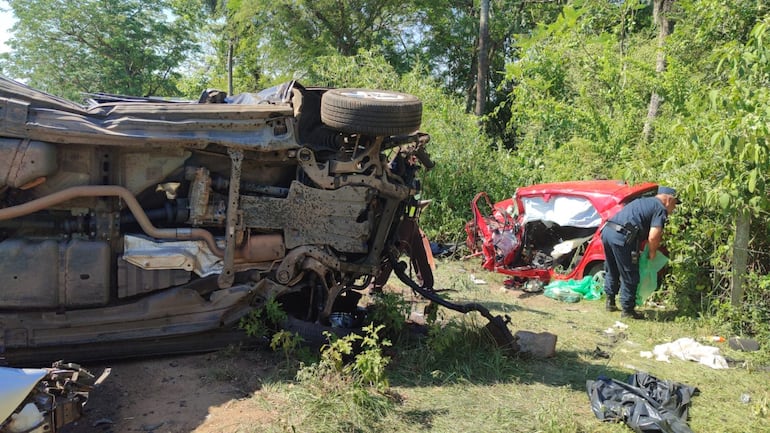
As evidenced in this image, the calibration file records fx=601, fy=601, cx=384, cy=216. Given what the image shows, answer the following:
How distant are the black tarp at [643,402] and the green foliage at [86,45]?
21.0m

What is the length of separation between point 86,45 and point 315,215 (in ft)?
66.0

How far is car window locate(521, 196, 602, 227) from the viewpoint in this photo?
7.69 meters

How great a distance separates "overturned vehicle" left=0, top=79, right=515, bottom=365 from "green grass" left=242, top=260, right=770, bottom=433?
543mm

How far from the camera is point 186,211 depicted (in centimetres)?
465

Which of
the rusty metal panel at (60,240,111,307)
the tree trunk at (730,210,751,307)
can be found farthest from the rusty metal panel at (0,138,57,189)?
the tree trunk at (730,210,751,307)

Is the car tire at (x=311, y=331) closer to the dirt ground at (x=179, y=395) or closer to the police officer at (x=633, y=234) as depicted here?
the dirt ground at (x=179, y=395)

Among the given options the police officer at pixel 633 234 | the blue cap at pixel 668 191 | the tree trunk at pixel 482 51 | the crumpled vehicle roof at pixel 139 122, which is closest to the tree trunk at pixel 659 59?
the blue cap at pixel 668 191

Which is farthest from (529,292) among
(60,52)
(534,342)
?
(60,52)

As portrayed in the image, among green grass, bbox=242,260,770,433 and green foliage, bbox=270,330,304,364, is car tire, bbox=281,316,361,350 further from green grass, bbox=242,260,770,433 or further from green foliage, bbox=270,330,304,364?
green grass, bbox=242,260,770,433

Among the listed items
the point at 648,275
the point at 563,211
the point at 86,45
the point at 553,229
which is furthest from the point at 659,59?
the point at 86,45

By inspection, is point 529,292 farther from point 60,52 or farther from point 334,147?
point 60,52

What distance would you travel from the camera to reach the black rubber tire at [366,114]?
4730 mm

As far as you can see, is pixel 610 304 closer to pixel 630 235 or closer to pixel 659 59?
pixel 630 235

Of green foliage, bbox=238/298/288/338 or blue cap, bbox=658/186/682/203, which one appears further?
blue cap, bbox=658/186/682/203
